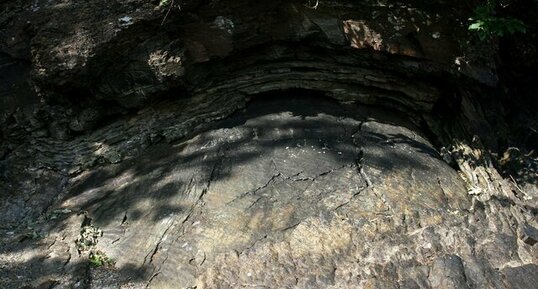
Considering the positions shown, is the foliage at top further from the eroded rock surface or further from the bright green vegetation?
the bright green vegetation

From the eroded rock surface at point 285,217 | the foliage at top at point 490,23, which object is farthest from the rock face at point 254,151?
the foliage at top at point 490,23

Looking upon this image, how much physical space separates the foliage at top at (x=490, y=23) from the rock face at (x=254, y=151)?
0.26 m

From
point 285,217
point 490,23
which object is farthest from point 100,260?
point 490,23

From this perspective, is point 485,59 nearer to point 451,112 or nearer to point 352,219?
point 451,112

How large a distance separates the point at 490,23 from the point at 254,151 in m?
1.98

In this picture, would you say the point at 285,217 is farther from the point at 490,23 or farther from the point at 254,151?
the point at 490,23

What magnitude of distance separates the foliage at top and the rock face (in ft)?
0.84

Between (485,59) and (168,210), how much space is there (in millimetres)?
2753

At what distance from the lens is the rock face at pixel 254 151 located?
3332 mm


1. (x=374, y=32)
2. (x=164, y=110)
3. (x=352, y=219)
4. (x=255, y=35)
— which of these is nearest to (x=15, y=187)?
(x=164, y=110)

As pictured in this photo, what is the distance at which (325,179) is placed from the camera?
12.4 ft

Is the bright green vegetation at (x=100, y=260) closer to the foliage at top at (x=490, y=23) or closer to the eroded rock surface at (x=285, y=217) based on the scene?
the eroded rock surface at (x=285, y=217)

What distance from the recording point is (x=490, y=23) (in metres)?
3.58

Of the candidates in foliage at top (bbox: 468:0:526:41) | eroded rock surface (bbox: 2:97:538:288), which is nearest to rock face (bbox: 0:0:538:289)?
eroded rock surface (bbox: 2:97:538:288)
